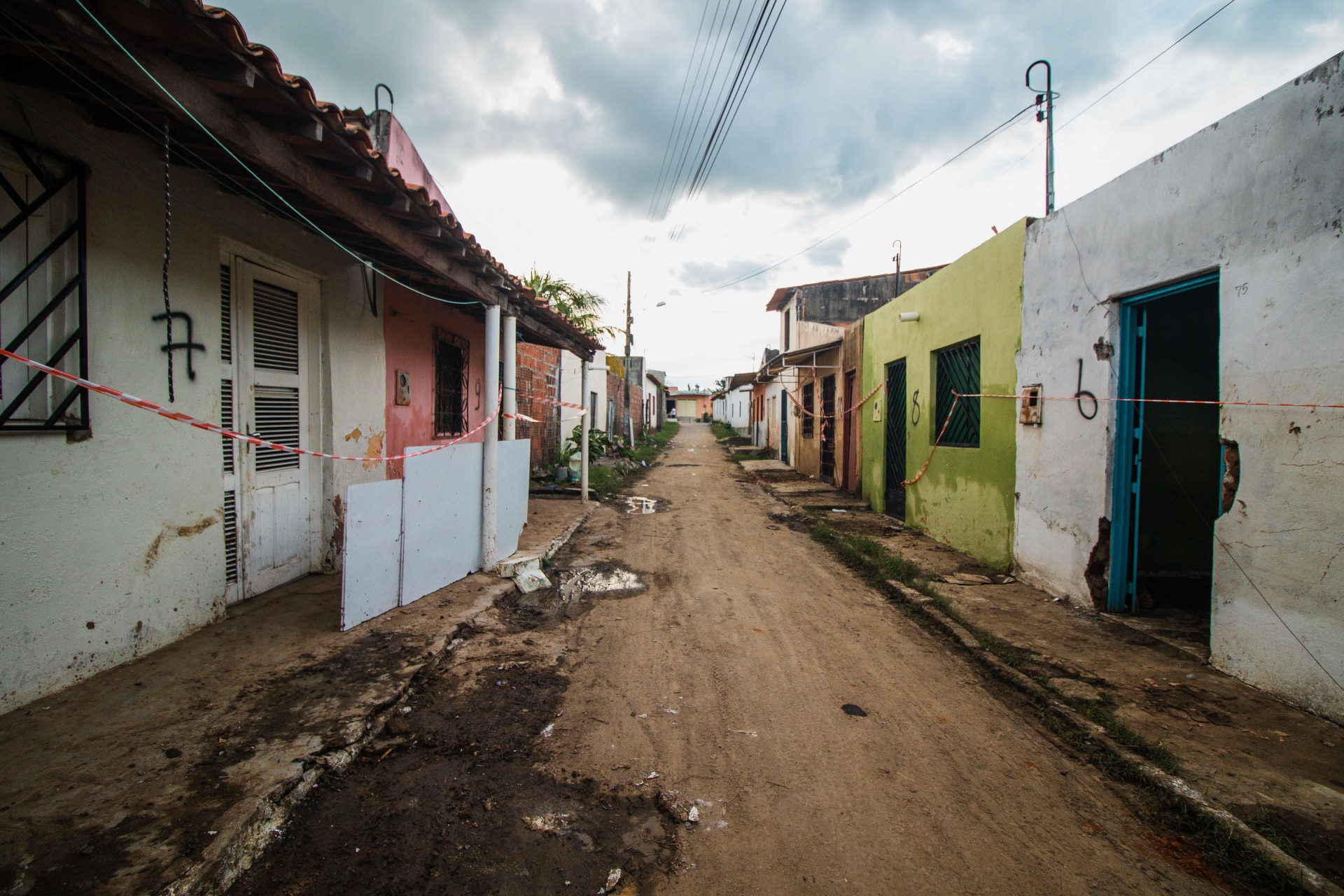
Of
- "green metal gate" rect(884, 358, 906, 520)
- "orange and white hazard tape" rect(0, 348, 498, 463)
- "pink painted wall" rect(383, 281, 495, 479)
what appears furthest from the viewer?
"green metal gate" rect(884, 358, 906, 520)

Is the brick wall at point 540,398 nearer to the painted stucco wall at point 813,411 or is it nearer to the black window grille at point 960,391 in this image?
the painted stucco wall at point 813,411

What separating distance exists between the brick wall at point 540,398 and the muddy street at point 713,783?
314 inches

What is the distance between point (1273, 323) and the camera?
Answer: 337 cm

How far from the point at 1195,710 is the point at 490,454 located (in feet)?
17.8

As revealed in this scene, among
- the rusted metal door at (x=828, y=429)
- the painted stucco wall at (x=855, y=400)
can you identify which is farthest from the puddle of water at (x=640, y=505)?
the rusted metal door at (x=828, y=429)

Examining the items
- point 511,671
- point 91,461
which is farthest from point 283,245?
point 511,671

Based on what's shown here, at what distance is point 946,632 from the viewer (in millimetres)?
4551

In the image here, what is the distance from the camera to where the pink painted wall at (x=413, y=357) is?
636cm

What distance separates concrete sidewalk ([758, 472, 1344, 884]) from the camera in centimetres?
240

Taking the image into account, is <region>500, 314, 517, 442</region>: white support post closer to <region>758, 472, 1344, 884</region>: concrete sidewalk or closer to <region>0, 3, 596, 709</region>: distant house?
<region>0, 3, 596, 709</region>: distant house

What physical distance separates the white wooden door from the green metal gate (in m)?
7.75

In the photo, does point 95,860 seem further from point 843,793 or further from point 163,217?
point 163,217

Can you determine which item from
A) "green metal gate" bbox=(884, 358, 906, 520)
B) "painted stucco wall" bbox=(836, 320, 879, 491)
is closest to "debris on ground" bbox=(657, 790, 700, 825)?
"green metal gate" bbox=(884, 358, 906, 520)

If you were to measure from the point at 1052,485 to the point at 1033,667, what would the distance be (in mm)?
2184
